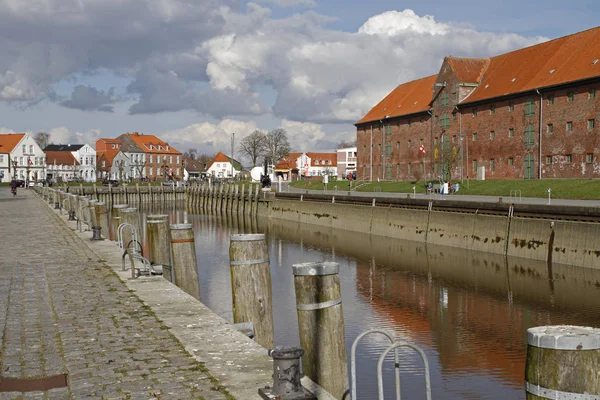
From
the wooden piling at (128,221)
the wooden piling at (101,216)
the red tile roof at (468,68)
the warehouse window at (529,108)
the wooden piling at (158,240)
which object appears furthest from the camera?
the red tile roof at (468,68)

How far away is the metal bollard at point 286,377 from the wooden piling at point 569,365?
2440mm

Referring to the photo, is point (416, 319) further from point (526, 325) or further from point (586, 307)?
point (586, 307)

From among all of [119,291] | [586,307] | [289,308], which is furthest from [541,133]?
[119,291]

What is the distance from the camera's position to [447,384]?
12414 mm

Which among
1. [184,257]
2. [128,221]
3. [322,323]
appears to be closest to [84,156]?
[128,221]

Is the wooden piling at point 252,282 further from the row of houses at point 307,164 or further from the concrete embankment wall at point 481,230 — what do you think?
the row of houses at point 307,164

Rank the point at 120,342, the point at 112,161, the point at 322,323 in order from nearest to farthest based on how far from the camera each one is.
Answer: the point at 322,323 < the point at 120,342 < the point at 112,161

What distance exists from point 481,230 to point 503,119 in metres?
31.7

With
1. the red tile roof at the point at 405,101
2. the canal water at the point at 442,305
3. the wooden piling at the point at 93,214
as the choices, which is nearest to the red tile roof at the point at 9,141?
the red tile roof at the point at 405,101

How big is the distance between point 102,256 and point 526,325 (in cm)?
1073

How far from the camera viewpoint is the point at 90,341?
317 inches

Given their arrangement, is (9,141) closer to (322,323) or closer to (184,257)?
(184,257)

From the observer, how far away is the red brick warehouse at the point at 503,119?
51.9m

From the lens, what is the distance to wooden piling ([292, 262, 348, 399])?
20.5 feet
